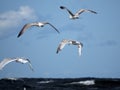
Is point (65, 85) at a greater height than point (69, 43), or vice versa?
point (65, 85)

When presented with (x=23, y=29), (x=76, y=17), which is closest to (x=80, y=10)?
(x=76, y=17)

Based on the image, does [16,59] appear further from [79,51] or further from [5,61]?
[79,51]

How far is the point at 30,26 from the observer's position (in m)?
26.4

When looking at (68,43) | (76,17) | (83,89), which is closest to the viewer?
(68,43)

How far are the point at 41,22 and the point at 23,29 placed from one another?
6.49 feet

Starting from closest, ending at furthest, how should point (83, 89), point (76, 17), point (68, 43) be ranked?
1. point (68, 43)
2. point (76, 17)
3. point (83, 89)

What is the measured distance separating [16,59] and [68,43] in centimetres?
387

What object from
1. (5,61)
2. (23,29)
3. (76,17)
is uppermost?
(76,17)

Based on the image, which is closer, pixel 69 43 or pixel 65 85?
pixel 69 43

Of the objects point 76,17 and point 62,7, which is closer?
point 62,7

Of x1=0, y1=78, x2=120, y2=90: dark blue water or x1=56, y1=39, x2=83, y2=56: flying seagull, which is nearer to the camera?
x1=56, y1=39, x2=83, y2=56: flying seagull

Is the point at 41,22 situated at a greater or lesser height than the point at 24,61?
greater

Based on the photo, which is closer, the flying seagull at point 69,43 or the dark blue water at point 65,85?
the flying seagull at point 69,43

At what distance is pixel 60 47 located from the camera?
2636 centimetres
